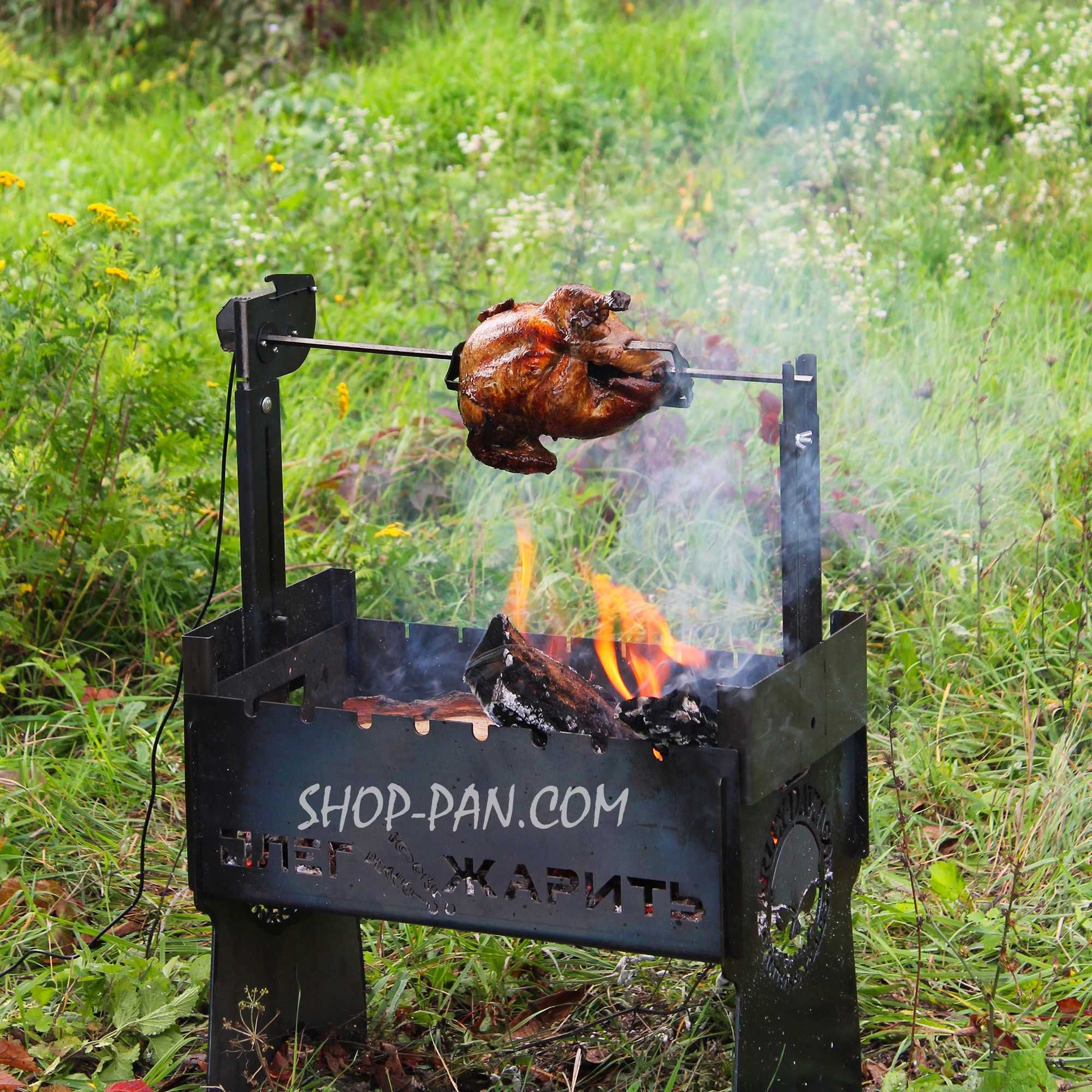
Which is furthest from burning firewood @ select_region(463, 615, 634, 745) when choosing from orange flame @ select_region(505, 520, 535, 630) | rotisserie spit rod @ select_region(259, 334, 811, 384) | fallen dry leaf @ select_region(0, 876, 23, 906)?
fallen dry leaf @ select_region(0, 876, 23, 906)

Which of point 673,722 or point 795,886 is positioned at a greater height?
point 673,722

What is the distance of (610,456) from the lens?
16.1 ft

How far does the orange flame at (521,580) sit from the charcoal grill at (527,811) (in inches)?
7.7

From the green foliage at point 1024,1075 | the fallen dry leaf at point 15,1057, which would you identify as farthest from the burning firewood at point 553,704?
the fallen dry leaf at point 15,1057

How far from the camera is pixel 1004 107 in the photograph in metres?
6.93

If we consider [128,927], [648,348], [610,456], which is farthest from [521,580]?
[610,456]

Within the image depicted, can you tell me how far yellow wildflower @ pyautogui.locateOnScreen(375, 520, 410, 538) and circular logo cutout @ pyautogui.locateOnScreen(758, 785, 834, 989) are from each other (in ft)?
6.48

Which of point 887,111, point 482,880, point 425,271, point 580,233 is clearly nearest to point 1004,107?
point 887,111

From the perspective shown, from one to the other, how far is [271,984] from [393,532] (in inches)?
66.6

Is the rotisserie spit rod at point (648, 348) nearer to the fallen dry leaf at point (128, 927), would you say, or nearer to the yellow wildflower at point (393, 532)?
the fallen dry leaf at point (128, 927)

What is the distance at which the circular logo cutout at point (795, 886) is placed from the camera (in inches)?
96.9

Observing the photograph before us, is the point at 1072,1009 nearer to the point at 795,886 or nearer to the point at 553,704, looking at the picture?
the point at 795,886

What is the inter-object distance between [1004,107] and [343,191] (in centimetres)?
298

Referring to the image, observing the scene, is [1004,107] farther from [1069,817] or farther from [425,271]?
[1069,817]
